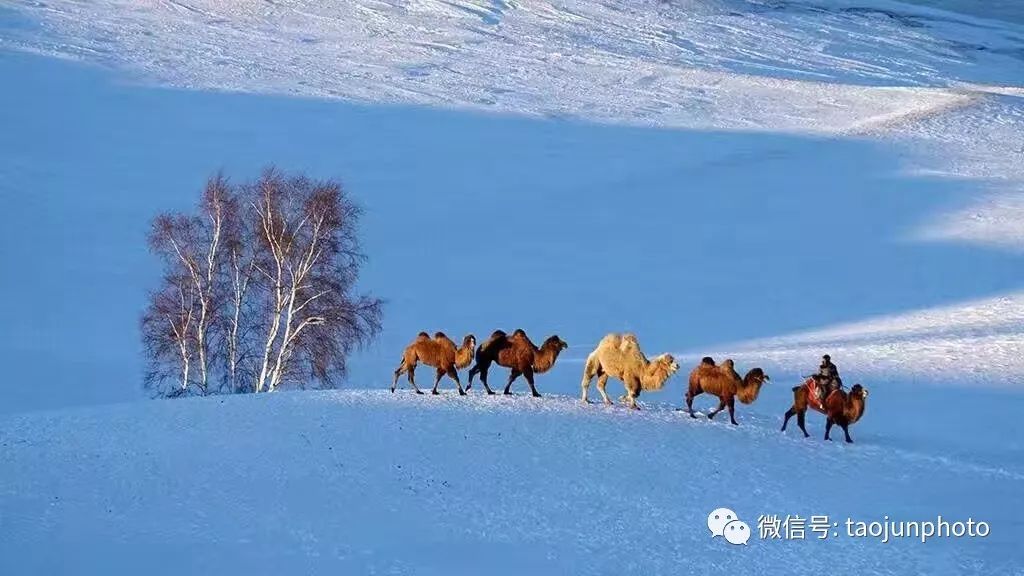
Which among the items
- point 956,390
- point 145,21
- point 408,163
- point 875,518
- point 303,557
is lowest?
point 303,557

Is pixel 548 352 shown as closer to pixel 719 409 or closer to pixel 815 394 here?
pixel 719 409

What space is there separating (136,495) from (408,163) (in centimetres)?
3699

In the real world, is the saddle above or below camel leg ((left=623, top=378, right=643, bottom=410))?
above

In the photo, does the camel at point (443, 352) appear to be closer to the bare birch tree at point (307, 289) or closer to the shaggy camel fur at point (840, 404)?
the shaggy camel fur at point (840, 404)

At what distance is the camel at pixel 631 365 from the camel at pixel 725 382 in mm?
361

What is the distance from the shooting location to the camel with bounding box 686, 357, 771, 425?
1952cm

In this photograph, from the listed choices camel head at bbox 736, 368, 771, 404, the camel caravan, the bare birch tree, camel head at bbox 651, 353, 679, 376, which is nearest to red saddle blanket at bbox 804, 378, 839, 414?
the camel caravan

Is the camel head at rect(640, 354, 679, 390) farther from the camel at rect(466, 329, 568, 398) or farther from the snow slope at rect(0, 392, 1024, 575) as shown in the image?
the camel at rect(466, 329, 568, 398)

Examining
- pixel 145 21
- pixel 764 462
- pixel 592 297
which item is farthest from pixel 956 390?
pixel 145 21

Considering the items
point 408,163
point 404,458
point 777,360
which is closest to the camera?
point 404,458

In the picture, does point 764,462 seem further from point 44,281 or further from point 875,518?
point 44,281

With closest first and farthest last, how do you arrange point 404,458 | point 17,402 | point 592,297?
point 404,458 < point 17,402 < point 592,297

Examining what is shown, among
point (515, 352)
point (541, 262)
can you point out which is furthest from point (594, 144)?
point (515, 352)

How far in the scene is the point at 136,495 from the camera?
1617 centimetres
